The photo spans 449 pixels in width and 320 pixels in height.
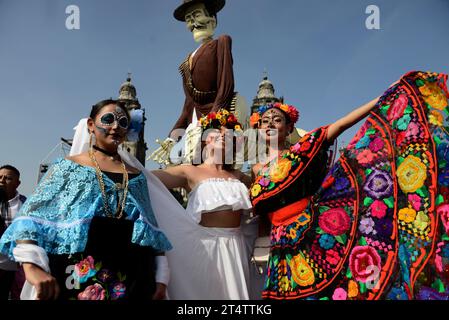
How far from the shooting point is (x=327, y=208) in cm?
237

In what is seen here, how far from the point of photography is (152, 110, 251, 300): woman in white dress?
259 centimetres

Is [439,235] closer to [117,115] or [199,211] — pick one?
[199,211]

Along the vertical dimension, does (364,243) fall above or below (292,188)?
below

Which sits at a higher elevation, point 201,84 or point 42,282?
point 201,84

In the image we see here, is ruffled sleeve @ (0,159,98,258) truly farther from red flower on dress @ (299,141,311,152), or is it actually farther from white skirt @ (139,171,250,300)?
red flower on dress @ (299,141,311,152)

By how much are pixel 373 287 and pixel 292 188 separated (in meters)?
0.81

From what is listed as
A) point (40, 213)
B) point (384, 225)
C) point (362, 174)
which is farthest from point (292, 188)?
point (40, 213)

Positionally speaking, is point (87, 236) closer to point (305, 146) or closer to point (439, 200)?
point (305, 146)

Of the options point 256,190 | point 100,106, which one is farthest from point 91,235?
point 256,190

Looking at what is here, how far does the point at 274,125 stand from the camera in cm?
302

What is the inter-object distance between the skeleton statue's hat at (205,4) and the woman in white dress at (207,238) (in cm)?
567

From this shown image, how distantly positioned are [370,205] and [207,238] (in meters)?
1.27

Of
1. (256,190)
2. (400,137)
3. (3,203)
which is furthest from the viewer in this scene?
(3,203)

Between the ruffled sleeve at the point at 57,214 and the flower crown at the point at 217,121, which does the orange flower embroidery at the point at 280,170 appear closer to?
the flower crown at the point at 217,121
